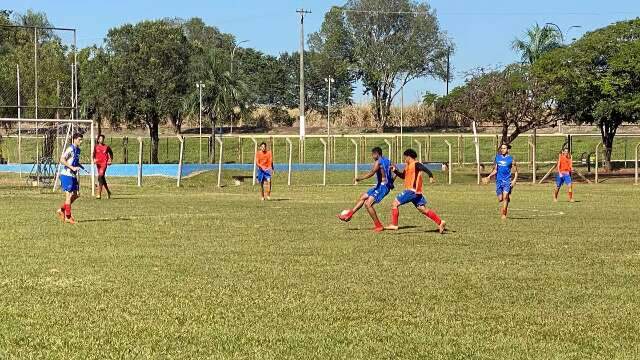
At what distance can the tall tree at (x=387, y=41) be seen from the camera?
93.9 m

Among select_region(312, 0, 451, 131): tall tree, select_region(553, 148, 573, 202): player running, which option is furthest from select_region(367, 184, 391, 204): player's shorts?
select_region(312, 0, 451, 131): tall tree

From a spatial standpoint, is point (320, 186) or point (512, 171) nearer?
point (512, 171)

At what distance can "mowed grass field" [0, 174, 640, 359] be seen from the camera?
26.2 ft

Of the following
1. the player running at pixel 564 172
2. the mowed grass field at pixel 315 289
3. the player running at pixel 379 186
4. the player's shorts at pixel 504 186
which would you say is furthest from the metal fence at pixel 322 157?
the mowed grass field at pixel 315 289

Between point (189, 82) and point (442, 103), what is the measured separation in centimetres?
1807

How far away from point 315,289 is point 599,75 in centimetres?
4281

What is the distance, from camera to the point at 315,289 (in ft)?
35.5

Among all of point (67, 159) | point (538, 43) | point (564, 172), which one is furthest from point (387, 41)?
point (67, 159)

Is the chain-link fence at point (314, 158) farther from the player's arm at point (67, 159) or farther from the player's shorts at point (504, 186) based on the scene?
the player's arm at point (67, 159)

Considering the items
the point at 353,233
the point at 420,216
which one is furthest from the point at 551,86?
the point at 353,233

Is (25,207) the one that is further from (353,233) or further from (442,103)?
(442,103)

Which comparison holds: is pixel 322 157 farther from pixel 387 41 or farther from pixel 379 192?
pixel 379 192

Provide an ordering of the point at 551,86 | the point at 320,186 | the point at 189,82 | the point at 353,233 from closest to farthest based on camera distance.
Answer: the point at 353,233, the point at 320,186, the point at 551,86, the point at 189,82

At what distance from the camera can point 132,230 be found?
1795cm
